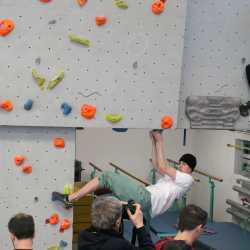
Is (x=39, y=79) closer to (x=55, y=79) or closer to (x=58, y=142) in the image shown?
(x=55, y=79)

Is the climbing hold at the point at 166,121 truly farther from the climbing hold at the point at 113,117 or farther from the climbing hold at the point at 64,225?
the climbing hold at the point at 64,225

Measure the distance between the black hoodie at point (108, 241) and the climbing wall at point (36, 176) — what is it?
2.58 ft

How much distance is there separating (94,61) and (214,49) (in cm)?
91

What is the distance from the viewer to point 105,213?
263 centimetres

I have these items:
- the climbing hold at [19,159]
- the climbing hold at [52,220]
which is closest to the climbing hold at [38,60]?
the climbing hold at [19,159]

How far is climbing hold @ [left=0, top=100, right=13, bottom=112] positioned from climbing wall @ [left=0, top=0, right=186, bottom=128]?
0.03 m

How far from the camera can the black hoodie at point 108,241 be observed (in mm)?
2568

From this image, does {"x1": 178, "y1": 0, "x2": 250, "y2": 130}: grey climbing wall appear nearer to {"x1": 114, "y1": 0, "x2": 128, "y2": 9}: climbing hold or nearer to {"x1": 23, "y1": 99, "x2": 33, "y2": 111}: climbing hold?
{"x1": 114, "y1": 0, "x2": 128, "y2": 9}: climbing hold

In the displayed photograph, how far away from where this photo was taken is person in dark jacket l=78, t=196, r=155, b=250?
2580 millimetres

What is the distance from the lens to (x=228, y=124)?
366 cm

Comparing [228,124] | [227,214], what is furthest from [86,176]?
[228,124]

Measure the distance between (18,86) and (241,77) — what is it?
1.63 metres

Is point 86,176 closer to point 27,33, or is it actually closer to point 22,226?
point 27,33

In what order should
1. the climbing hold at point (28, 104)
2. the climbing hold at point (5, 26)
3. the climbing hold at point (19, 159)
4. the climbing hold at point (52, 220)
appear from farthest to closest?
1. the climbing hold at point (52, 220)
2. the climbing hold at point (19, 159)
3. the climbing hold at point (28, 104)
4. the climbing hold at point (5, 26)
